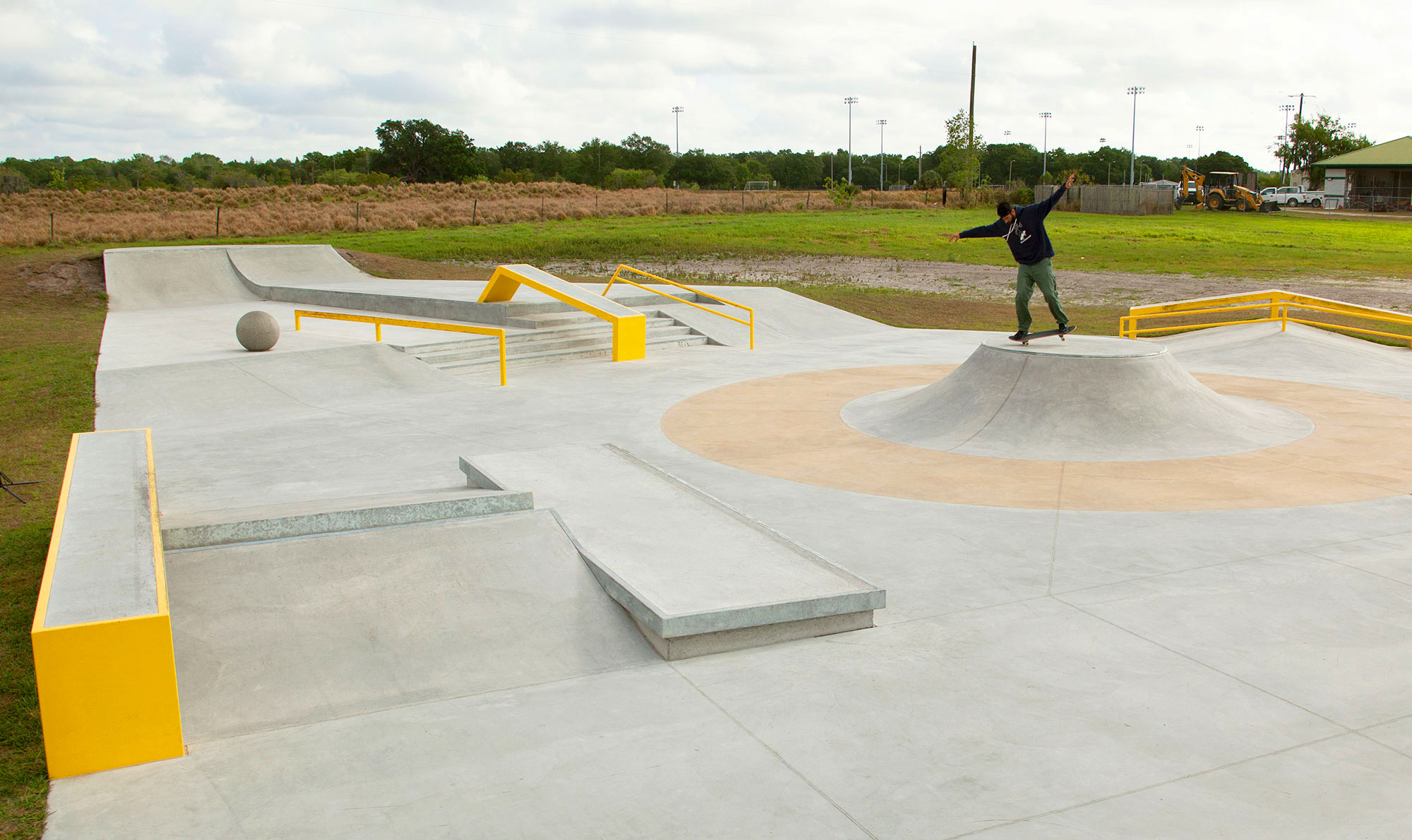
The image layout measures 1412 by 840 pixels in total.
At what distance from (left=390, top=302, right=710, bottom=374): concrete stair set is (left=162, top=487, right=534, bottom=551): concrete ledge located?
885 cm

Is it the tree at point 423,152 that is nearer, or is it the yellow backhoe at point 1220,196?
the yellow backhoe at point 1220,196

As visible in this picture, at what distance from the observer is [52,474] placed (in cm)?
958

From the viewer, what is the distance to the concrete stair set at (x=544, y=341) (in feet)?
50.7

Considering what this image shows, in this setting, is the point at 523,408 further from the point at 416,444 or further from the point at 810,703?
the point at 810,703

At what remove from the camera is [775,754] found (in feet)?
14.5

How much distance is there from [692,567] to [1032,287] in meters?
7.52

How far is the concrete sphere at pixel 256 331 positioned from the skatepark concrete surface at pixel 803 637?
4513 millimetres

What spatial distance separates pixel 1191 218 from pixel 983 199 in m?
18.2

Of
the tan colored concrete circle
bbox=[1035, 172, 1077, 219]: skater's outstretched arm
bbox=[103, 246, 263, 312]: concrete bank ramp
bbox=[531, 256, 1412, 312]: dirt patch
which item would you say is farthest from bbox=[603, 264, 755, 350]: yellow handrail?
bbox=[103, 246, 263, 312]: concrete bank ramp

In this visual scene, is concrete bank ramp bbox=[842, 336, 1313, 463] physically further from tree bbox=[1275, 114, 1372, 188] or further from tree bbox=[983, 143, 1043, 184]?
tree bbox=[983, 143, 1043, 184]

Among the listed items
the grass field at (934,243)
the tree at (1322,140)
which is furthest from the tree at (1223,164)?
the grass field at (934,243)

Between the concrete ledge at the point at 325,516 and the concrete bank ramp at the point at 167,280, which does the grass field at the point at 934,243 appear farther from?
the concrete ledge at the point at 325,516

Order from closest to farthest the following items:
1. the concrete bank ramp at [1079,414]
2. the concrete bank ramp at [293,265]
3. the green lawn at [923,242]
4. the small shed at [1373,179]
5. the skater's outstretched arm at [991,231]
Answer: the concrete bank ramp at [1079,414] < the skater's outstretched arm at [991,231] < the concrete bank ramp at [293,265] < the green lawn at [923,242] < the small shed at [1373,179]

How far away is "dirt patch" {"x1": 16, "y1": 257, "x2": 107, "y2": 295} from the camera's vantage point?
2259 centimetres
